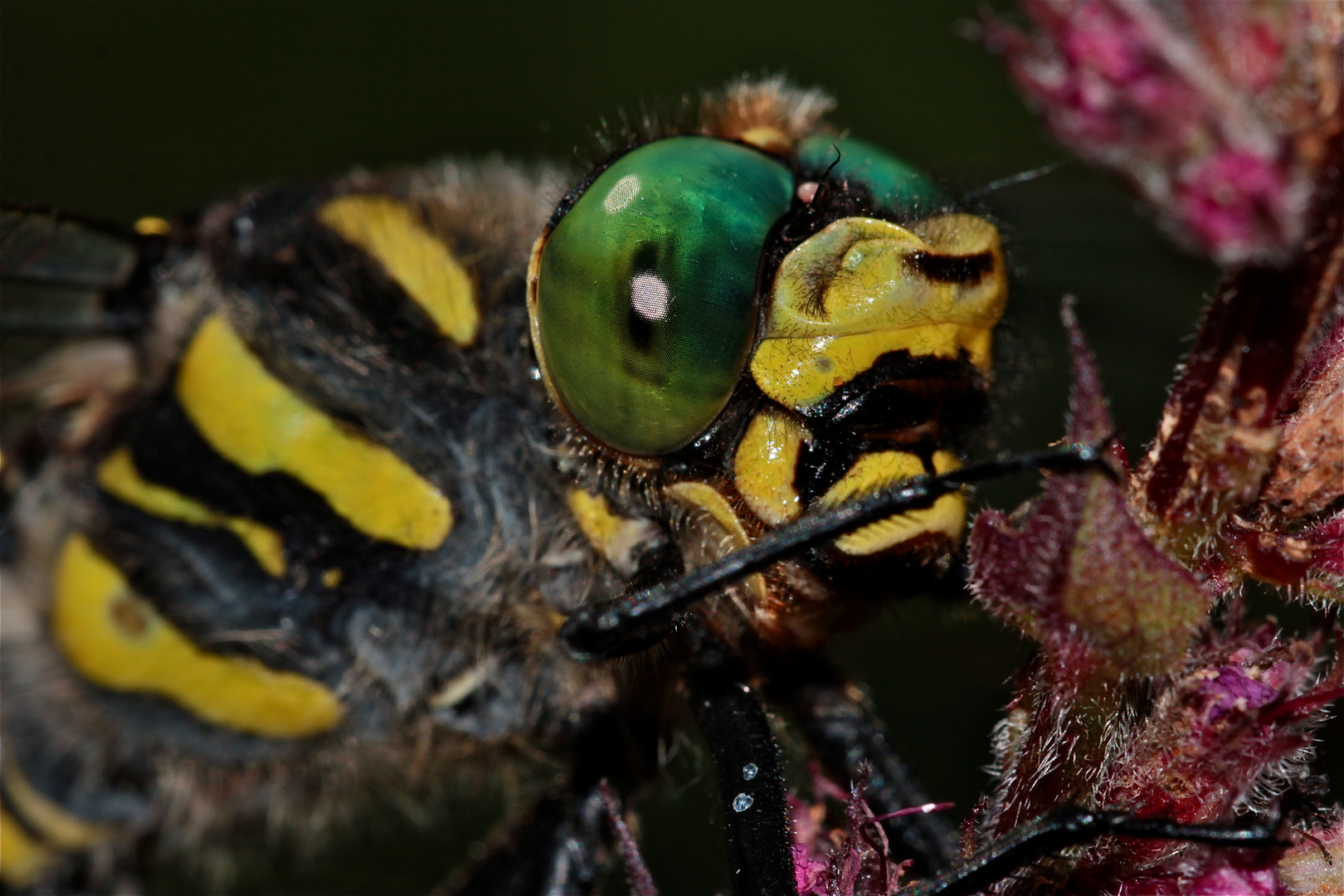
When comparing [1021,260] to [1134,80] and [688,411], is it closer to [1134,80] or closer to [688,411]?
[688,411]

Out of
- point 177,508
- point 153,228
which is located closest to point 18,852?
point 177,508

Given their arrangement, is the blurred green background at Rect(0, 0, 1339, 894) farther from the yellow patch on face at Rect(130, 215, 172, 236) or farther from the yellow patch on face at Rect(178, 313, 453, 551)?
the yellow patch on face at Rect(178, 313, 453, 551)

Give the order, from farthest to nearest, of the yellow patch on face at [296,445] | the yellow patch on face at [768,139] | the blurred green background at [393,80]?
the blurred green background at [393,80] → the yellow patch on face at [296,445] → the yellow patch on face at [768,139]

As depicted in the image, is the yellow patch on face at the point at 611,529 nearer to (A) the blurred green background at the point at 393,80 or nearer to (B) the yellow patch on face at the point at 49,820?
(B) the yellow patch on face at the point at 49,820

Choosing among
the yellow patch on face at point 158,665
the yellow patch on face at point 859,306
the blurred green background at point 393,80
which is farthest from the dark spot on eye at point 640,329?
the blurred green background at point 393,80

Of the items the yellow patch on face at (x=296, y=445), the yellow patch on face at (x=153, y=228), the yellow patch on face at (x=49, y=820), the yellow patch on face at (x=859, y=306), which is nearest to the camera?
the yellow patch on face at (x=859, y=306)

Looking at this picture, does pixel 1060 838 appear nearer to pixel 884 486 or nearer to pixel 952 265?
pixel 884 486
